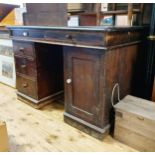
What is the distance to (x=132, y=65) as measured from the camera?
1.67 m

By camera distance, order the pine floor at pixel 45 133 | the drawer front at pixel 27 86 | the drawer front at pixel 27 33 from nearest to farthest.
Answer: the pine floor at pixel 45 133
the drawer front at pixel 27 33
the drawer front at pixel 27 86

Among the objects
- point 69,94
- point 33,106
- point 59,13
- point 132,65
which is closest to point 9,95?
point 33,106

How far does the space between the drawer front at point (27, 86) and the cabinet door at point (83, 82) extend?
479 millimetres

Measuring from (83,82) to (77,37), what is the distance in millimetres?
372

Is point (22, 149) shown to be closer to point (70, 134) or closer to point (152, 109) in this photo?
point (70, 134)

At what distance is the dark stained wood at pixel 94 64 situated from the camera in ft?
4.27

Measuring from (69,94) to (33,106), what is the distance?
622 millimetres

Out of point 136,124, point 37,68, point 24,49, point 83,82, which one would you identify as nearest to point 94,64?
point 83,82

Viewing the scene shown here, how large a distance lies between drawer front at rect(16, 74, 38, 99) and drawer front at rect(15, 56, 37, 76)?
79 mm

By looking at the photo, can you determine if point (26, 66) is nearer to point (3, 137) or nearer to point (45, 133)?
A: point (45, 133)

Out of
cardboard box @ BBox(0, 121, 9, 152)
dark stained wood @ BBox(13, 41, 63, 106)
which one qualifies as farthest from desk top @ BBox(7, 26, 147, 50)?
cardboard box @ BBox(0, 121, 9, 152)

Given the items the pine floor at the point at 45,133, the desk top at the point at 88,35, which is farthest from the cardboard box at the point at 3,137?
the desk top at the point at 88,35

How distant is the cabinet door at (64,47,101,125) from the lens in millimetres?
1391

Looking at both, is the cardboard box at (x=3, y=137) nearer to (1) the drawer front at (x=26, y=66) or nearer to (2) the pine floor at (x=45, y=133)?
(2) the pine floor at (x=45, y=133)
